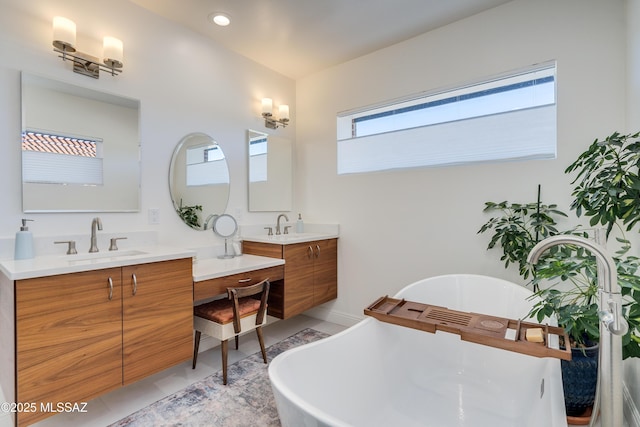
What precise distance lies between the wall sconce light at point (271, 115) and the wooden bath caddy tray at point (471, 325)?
224cm

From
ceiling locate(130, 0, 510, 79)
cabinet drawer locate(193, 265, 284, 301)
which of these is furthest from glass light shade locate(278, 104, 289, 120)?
cabinet drawer locate(193, 265, 284, 301)

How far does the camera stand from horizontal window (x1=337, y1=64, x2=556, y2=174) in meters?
2.33

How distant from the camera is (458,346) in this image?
6.77 ft

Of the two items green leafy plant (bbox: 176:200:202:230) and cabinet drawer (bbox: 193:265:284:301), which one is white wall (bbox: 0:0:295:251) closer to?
green leafy plant (bbox: 176:200:202:230)

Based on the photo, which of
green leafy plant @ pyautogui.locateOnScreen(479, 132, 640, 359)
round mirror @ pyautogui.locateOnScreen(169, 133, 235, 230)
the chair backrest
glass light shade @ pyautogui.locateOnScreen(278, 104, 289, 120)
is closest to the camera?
green leafy plant @ pyautogui.locateOnScreen(479, 132, 640, 359)

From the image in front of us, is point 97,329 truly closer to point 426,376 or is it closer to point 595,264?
point 426,376

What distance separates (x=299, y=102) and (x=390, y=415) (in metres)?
3.21

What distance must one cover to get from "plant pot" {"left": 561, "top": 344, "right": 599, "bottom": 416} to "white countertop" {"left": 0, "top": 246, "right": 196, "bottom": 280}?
2097 millimetres

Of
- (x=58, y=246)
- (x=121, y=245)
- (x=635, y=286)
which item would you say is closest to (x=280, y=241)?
(x=121, y=245)

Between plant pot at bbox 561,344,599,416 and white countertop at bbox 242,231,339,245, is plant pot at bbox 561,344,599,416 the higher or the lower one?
the lower one

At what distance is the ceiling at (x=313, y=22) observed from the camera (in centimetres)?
235

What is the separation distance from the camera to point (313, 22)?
2570 mm

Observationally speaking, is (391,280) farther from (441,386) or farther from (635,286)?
(635,286)

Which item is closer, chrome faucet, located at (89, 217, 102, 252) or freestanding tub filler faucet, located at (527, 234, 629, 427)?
freestanding tub filler faucet, located at (527, 234, 629, 427)
